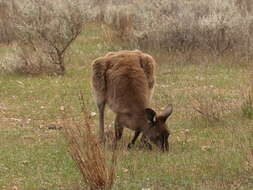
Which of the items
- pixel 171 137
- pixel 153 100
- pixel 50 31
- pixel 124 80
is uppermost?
pixel 124 80

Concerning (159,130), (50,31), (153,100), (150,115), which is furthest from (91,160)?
(50,31)

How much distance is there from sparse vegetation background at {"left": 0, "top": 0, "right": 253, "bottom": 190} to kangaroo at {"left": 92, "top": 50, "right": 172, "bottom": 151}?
0.28m

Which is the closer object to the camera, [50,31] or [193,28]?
[50,31]

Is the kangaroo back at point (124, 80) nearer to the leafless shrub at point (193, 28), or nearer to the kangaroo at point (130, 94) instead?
the kangaroo at point (130, 94)

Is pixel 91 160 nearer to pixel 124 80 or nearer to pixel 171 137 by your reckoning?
pixel 124 80

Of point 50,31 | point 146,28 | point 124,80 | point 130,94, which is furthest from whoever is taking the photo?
point 146,28

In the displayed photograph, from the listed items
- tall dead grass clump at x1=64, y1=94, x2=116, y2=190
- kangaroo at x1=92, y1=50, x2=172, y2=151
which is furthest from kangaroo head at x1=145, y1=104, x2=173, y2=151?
tall dead grass clump at x1=64, y1=94, x2=116, y2=190

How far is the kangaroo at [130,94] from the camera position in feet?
26.3

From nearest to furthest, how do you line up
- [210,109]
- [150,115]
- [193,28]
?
[150,115], [210,109], [193,28]

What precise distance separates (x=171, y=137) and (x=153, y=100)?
98.8 inches

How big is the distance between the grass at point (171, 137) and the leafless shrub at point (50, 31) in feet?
1.52

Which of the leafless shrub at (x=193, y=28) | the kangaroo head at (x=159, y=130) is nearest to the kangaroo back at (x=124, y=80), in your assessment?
the kangaroo head at (x=159, y=130)

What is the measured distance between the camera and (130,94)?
832 centimetres

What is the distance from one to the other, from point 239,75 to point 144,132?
5.62 m
